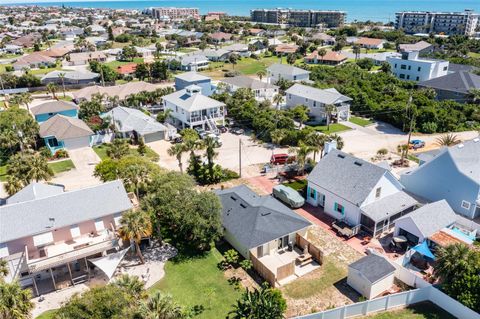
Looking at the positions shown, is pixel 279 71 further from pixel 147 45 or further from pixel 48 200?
pixel 147 45

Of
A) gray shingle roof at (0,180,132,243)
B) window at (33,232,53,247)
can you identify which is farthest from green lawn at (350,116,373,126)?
window at (33,232,53,247)

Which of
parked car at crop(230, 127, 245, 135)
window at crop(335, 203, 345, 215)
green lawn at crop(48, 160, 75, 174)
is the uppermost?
window at crop(335, 203, 345, 215)

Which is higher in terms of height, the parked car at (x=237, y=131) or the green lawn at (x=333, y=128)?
the green lawn at (x=333, y=128)

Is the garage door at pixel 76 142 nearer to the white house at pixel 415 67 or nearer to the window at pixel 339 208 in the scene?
the window at pixel 339 208

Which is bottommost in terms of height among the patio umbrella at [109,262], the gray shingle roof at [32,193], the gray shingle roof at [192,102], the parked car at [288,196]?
the parked car at [288,196]

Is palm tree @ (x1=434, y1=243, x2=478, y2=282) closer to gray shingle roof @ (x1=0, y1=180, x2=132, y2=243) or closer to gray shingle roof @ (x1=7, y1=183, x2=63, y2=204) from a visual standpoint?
gray shingle roof @ (x1=0, y1=180, x2=132, y2=243)

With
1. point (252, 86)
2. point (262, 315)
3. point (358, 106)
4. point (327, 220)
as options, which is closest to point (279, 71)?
point (252, 86)

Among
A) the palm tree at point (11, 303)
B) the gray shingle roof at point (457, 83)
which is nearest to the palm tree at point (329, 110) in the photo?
the gray shingle roof at point (457, 83)
